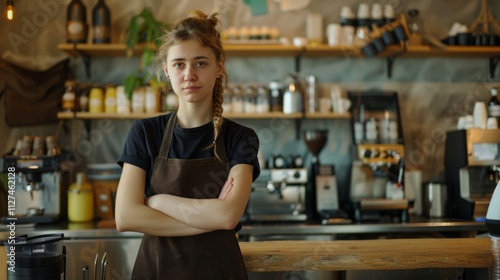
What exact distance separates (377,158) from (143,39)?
1.96m

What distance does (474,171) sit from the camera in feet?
11.4

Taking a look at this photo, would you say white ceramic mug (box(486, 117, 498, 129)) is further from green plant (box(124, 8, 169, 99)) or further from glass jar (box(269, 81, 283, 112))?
green plant (box(124, 8, 169, 99))

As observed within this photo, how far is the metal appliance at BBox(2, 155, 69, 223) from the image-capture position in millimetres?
3227

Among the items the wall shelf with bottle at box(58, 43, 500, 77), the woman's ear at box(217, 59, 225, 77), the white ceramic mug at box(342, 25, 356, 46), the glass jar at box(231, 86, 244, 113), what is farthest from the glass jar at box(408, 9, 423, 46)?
the woman's ear at box(217, 59, 225, 77)

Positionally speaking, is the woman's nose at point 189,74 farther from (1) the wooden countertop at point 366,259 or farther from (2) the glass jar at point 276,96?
(2) the glass jar at point 276,96

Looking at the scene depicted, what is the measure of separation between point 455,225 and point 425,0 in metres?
1.92

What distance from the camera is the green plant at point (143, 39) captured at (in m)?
3.50

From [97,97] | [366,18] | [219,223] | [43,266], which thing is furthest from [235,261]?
[366,18]

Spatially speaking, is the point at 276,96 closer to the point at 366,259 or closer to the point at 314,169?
the point at 314,169

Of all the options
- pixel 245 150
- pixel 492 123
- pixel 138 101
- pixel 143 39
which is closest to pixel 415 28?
pixel 492 123

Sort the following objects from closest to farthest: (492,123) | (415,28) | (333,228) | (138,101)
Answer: (333,228), (492,123), (138,101), (415,28)

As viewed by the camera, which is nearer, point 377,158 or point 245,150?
point 245,150

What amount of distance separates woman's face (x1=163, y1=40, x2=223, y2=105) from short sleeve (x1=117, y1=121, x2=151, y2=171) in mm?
204

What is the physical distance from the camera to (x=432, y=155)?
13.1ft
